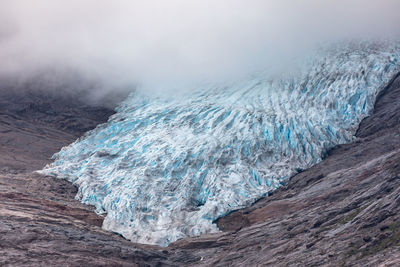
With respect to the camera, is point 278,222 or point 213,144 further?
point 213,144

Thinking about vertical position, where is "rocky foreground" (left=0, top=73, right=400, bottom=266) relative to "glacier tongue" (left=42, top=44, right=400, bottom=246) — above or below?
below

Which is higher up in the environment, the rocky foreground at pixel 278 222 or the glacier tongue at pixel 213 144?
the glacier tongue at pixel 213 144

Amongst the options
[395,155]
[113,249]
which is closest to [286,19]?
[395,155]

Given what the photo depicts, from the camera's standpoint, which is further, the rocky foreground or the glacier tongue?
the glacier tongue

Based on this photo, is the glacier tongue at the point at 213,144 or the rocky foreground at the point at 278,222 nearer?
the rocky foreground at the point at 278,222

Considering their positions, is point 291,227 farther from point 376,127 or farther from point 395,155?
point 376,127
